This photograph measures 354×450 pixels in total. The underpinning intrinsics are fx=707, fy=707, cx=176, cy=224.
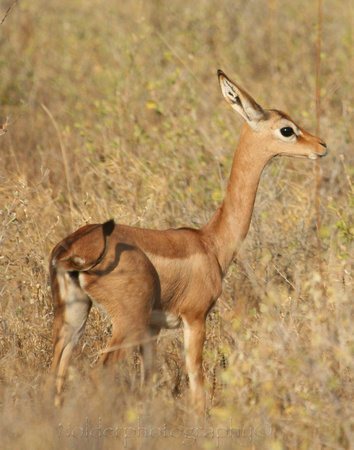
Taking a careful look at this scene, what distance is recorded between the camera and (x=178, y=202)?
22.8ft

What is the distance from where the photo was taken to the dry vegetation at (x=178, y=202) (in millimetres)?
3988

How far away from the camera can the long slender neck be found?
17.7ft

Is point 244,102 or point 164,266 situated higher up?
point 244,102

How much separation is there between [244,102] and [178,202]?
5.50 feet

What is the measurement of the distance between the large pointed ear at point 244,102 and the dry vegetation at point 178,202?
0.97 meters

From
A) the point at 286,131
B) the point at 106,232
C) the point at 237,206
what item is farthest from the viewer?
the point at 286,131

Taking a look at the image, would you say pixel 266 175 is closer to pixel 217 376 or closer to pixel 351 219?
pixel 351 219

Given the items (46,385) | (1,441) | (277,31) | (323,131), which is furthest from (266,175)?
(277,31)

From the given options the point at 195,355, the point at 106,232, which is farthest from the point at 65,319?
the point at 195,355

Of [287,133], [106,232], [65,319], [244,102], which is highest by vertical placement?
[106,232]

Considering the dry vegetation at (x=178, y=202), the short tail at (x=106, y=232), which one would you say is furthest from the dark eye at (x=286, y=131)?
the short tail at (x=106, y=232)

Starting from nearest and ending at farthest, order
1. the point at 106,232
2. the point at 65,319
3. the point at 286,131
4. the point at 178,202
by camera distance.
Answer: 1. the point at 106,232
2. the point at 65,319
3. the point at 286,131
4. the point at 178,202

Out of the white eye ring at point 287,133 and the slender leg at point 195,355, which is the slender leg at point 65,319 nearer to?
the slender leg at point 195,355

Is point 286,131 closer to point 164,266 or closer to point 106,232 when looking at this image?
point 164,266
